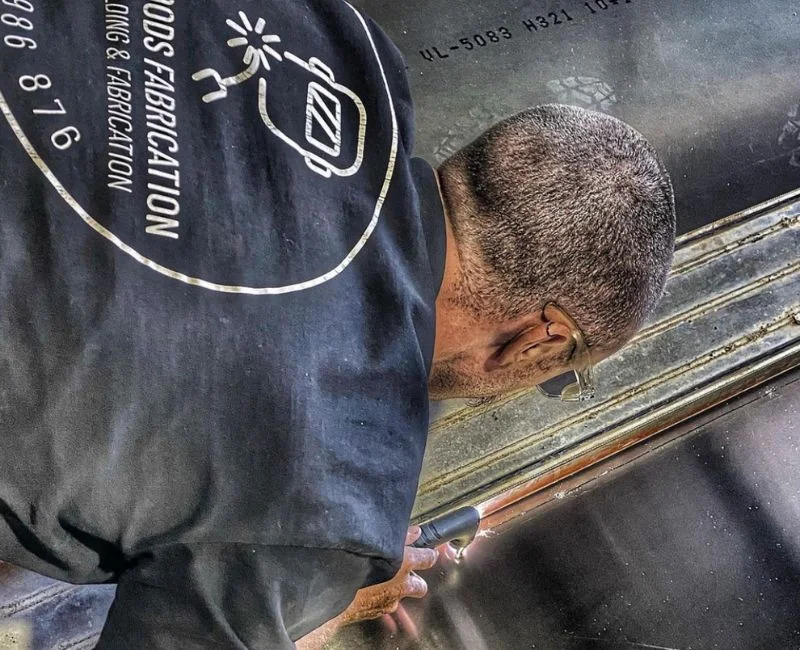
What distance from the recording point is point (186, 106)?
0.74 m

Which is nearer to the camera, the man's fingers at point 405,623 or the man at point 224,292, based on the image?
the man at point 224,292

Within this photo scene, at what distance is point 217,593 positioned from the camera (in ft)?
2.32

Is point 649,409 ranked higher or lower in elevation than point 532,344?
lower

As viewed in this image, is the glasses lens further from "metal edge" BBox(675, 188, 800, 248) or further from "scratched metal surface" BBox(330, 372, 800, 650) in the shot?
"metal edge" BBox(675, 188, 800, 248)

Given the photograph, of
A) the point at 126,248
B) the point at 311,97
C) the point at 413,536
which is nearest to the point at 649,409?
the point at 413,536

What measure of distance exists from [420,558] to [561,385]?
307 millimetres

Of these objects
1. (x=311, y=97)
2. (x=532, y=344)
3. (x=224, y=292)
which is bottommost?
(x=532, y=344)

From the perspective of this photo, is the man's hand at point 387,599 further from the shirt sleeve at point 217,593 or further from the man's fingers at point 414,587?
the shirt sleeve at point 217,593

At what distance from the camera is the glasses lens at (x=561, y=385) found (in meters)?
1.12

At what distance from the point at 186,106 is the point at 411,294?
263 mm

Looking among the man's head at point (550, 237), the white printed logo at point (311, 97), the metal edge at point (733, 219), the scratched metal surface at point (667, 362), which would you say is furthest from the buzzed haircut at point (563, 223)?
the metal edge at point (733, 219)

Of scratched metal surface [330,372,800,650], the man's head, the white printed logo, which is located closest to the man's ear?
the man's head

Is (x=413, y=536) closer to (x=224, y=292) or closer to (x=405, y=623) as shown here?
(x=405, y=623)

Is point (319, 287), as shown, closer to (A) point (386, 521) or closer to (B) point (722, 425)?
(A) point (386, 521)
